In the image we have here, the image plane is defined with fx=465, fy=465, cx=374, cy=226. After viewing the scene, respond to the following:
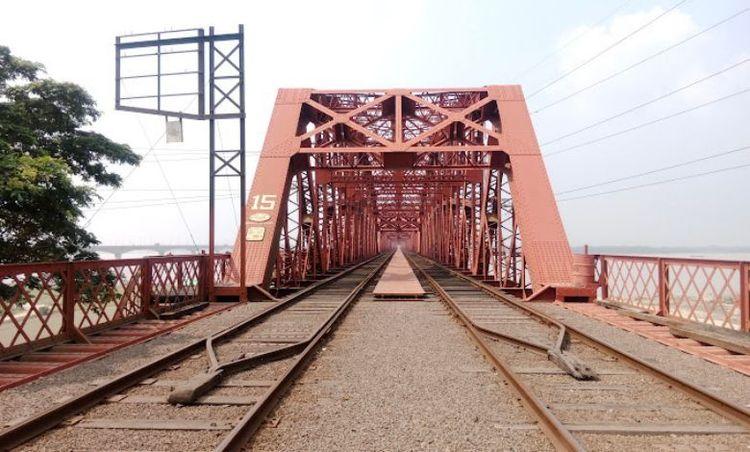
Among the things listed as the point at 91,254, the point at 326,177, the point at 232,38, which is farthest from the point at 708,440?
the point at 326,177

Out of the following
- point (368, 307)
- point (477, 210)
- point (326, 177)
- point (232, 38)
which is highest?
point (232, 38)

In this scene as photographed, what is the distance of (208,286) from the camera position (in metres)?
12.7

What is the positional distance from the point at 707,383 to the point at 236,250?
11.6 m

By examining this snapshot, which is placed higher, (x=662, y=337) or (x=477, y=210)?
(x=477, y=210)

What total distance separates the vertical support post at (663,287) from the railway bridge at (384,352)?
0.03 m

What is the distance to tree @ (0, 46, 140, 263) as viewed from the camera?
1018cm

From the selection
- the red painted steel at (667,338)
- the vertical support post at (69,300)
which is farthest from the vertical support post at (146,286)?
the red painted steel at (667,338)

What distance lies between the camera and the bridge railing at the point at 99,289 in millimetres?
6676

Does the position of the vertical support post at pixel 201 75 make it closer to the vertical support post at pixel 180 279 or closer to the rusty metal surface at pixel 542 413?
the vertical support post at pixel 180 279

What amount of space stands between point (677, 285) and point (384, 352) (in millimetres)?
6592

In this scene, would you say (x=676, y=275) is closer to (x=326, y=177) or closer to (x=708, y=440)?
(x=708, y=440)

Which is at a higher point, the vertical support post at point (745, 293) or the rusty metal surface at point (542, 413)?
the vertical support post at point (745, 293)

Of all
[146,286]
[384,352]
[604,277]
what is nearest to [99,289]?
[146,286]

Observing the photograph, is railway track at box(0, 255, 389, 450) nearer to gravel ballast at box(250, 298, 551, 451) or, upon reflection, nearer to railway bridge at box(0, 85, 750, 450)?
railway bridge at box(0, 85, 750, 450)
